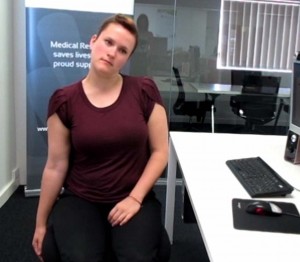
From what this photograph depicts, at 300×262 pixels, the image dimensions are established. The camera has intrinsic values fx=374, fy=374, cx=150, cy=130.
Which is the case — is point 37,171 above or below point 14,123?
below

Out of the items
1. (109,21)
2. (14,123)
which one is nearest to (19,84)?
(14,123)

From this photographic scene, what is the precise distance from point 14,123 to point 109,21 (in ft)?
6.24

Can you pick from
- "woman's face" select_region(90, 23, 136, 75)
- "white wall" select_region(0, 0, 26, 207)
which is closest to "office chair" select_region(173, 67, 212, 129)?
"white wall" select_region(0, 0, 26, 207)

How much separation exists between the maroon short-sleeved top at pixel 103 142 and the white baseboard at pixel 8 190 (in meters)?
1.59

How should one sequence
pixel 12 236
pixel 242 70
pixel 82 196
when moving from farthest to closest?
pixel 242 70
pixel 12 236
pixel 82 196

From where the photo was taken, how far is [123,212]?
4.48ft

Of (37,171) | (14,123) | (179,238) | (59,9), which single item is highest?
(59,9)

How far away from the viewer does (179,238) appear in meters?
2.46

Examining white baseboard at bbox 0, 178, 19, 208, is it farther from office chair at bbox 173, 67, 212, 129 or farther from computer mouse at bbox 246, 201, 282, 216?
computer mouse at bbox 246, 201, 282, 216

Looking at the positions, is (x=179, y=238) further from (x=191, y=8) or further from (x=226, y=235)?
(x=191, y=8)

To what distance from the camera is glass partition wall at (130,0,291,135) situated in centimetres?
359

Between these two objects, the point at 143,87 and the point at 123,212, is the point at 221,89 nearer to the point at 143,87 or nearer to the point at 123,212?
the point at 143,87

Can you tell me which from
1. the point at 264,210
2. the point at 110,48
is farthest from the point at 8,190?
the point at 264,210

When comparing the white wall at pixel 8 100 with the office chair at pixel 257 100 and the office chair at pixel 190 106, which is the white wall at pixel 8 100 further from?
the office chair at pixel 257 100
